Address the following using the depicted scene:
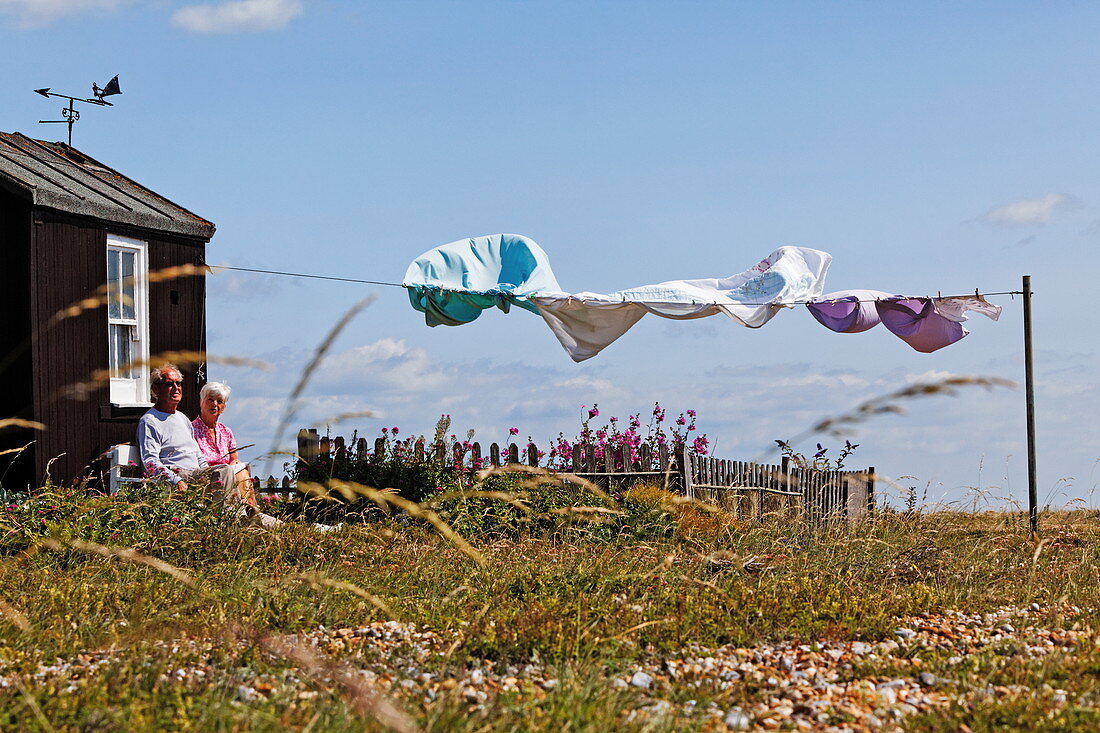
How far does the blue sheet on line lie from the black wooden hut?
2.39m

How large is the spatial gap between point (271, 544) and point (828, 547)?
10.9 ft

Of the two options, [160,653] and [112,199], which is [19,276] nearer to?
[112,199]

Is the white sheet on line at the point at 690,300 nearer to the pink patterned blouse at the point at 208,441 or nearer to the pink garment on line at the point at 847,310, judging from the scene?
the pink garment on line at the point at 847,310

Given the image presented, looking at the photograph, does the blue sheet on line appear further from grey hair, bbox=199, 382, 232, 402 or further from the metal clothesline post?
the metal clothesline post

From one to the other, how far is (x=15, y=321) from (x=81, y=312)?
1001 mm

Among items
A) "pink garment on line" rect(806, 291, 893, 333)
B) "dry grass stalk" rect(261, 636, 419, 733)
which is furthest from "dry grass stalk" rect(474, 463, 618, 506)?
"pink garment on line" rect(806, 291, 893, 333)

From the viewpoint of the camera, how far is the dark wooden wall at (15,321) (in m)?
8.33

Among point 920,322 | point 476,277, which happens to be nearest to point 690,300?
point 476,277

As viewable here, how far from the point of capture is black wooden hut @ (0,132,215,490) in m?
8.33

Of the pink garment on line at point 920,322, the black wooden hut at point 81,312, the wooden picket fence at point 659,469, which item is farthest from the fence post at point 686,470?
the black wooden hut at point 81,312

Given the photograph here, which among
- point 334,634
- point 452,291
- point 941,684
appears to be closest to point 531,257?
point 452,291

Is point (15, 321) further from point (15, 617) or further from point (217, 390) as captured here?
point (15, 617)

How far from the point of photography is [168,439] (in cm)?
778

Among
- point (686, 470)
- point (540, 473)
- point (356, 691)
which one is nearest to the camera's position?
point (356, 691)
